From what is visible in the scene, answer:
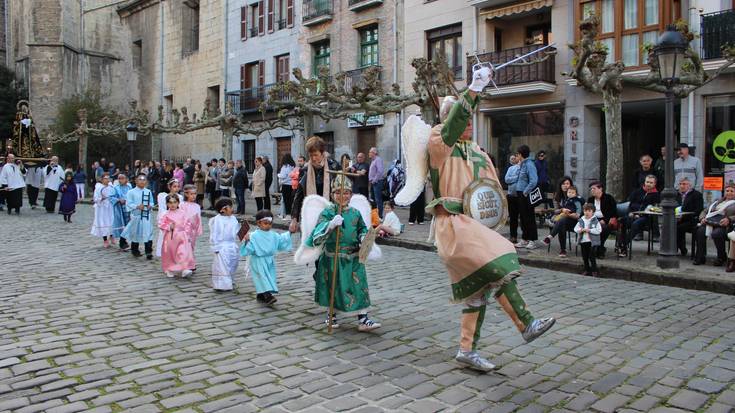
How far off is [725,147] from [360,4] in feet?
47.4

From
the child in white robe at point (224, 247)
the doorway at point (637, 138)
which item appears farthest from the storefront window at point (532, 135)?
the child in white robe at point (224, 247)

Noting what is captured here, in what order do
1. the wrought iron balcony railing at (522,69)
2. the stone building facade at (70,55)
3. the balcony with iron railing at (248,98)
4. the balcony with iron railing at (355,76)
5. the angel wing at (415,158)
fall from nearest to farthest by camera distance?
the angel wing at (415,158) → the wrought iron balcony railing at (522,69) → the balcony with iron railing at (355,76) → the balcony with iron railing at (248,98) → the stone building facade at (70,55)

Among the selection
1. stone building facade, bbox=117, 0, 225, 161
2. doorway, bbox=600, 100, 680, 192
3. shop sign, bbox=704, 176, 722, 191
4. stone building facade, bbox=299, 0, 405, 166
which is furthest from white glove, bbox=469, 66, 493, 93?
stone building facade, bbox=117, 0, 225, 161

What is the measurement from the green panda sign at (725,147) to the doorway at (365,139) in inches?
497

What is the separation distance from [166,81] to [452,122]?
3597cm

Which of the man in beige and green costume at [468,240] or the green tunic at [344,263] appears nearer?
the man in beige and green costume at [468,240]

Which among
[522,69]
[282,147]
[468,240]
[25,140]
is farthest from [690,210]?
[25,140]

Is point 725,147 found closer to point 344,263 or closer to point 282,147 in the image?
point 344,263

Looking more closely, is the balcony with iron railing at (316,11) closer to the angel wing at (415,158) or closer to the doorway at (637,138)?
the doorway at (637,138)

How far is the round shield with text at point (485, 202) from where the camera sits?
4.81m

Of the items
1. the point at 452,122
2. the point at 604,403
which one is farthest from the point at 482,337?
the point at 452,122

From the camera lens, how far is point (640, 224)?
34.2ft

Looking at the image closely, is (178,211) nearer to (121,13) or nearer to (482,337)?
(482,337)

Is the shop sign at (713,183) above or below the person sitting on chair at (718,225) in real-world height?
above
